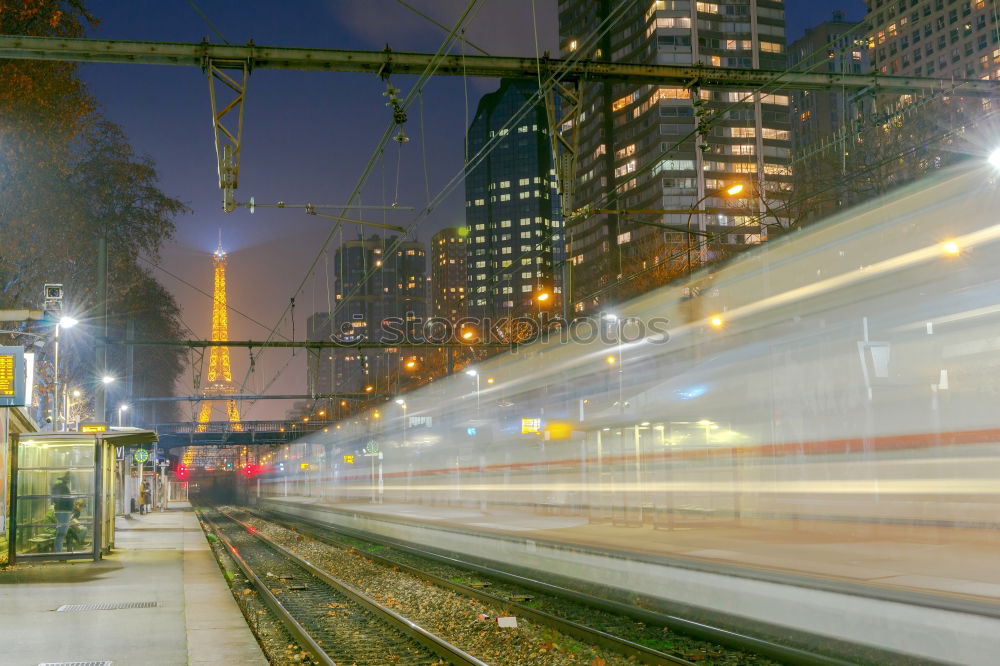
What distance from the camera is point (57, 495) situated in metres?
19.4

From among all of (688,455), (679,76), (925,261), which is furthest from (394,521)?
(925,261)

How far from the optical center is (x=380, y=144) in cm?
1720

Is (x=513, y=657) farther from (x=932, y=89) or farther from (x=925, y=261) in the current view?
(x=932, y=89)

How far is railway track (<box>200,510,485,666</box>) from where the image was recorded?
11203mm

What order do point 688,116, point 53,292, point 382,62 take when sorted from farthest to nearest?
point 688,116 < point 53,292 < point 382,62

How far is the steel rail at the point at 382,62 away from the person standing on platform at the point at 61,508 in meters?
9.94

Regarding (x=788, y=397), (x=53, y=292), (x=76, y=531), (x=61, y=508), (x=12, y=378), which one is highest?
(x=53, y=292)

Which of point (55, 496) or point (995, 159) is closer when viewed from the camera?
point (995, 159)

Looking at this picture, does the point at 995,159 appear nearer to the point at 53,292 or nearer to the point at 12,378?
the point at 12,378

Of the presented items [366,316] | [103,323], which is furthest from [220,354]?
[103,323]

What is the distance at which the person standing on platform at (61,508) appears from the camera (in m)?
19.5

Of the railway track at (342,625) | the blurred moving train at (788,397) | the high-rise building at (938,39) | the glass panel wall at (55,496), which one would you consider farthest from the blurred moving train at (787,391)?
the high-rise building at (938,39)

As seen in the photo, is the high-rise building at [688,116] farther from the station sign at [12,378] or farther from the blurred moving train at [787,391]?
the station sign at [12,378]

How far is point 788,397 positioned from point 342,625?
25.5 feet
